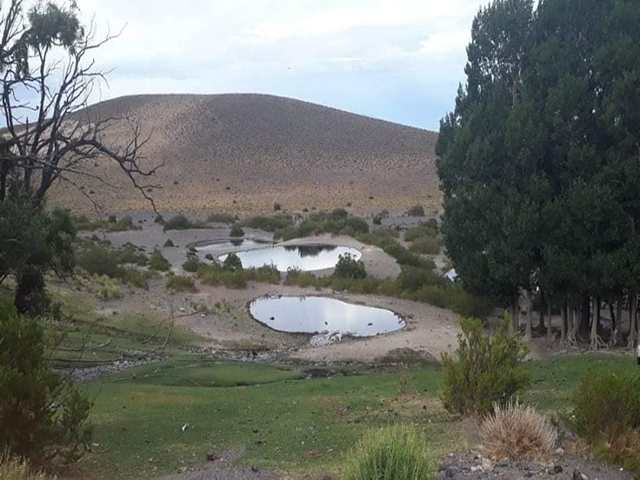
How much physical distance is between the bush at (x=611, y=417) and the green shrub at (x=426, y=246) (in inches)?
1488

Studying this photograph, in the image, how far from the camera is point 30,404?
8133 mm

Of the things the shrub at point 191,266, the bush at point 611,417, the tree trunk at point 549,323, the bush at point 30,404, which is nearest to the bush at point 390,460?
the bush at point 611,417

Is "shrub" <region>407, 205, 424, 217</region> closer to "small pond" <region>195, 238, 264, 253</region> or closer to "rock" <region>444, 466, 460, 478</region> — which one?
"small pond" <region>195, 238, 264, 253</region>

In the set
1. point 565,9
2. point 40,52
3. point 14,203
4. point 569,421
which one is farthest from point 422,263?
point 569,421

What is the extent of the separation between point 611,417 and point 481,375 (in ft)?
7.20

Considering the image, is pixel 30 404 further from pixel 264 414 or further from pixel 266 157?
pixel 266 157

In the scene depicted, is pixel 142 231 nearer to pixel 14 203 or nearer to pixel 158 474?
pixel 14 203

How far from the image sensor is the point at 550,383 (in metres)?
13.6

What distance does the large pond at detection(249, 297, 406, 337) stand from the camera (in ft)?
88.8

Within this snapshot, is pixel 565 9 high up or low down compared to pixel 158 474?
up

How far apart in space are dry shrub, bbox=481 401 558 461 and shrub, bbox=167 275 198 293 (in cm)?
2497

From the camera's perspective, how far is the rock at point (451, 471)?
729cm

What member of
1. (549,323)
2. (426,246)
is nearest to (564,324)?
(549,323)

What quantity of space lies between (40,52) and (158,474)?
13.9 metres
